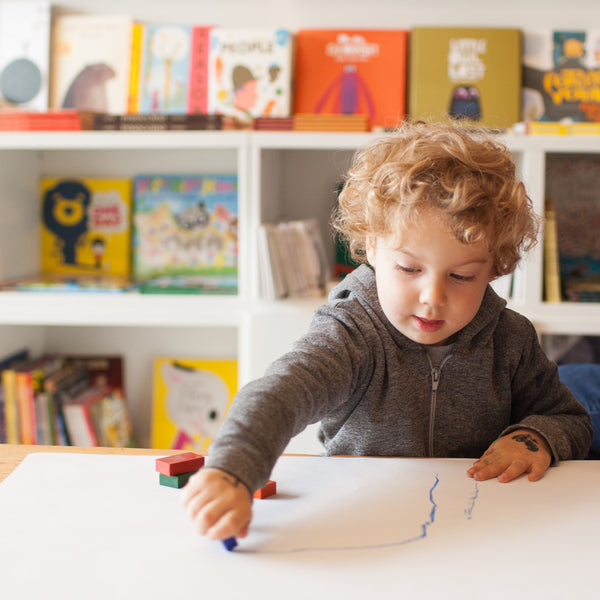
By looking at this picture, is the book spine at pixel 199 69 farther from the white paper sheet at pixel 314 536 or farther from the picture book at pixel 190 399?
the white paper sheet at pixel 314 536

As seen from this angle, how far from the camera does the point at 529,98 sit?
1.88 metres

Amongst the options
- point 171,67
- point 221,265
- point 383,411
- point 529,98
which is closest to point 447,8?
point 529,98

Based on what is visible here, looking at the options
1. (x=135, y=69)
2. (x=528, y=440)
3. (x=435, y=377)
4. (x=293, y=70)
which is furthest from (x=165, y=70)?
(x=528, y=440)

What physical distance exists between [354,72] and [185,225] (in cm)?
63

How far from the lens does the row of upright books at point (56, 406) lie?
190cm

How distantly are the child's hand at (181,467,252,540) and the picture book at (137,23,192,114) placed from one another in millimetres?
1553

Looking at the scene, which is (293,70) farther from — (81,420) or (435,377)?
(435,377)

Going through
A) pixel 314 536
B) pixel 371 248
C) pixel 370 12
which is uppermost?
pixel 370 12

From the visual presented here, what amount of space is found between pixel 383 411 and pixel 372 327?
4.2 inches

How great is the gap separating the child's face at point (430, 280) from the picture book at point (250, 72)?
3.82 feet

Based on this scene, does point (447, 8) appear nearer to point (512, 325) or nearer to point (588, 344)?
point (588, 344)

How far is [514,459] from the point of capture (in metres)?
0.73

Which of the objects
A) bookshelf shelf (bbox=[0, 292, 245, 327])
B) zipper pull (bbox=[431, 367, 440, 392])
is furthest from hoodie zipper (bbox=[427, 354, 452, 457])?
bookshelf shelf (bbox=[0, 292, 245, 327])

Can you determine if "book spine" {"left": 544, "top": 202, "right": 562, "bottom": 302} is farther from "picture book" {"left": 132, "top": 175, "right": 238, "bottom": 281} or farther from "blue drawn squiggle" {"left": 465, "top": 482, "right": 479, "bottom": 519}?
"blue drawn squiggle" {"left": 465, "top": 482, "right": 479, "bottom": 519}
